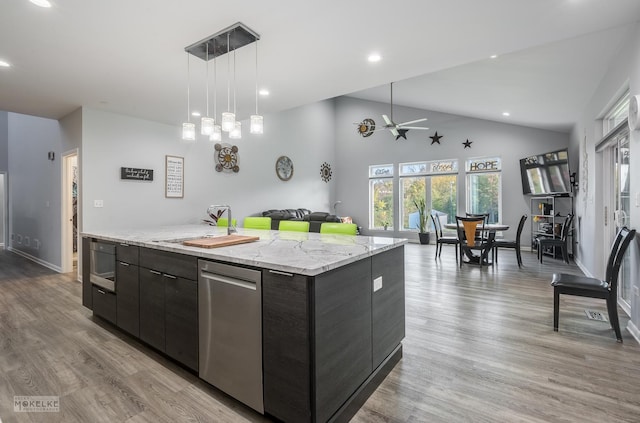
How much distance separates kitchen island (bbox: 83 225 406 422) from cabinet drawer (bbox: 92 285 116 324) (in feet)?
1.07

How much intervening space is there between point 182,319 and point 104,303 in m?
1.42

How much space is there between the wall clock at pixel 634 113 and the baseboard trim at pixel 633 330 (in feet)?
5.38

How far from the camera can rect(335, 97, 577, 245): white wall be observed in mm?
7590

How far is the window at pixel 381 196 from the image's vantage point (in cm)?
957

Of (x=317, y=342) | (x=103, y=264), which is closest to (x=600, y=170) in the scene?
(x=317, y=342)

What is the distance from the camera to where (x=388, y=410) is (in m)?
1.78

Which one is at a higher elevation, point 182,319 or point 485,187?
point 485,187

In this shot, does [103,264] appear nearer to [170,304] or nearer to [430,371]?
[170,304]

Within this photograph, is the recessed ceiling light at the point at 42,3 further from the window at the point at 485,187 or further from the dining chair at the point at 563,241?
the window at the point at 485,187

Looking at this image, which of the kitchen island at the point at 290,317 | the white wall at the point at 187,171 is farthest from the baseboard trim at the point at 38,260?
the kitchen island at the point at 290,317

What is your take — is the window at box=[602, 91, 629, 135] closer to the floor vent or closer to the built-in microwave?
the floor vent

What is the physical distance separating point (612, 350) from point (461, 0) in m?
2.83

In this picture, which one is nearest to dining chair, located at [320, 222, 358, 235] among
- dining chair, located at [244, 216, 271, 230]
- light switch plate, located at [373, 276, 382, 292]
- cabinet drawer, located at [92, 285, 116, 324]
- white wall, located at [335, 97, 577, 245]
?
light switch plate, located at [373, 276, 382, 292]

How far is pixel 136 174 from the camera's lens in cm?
514
